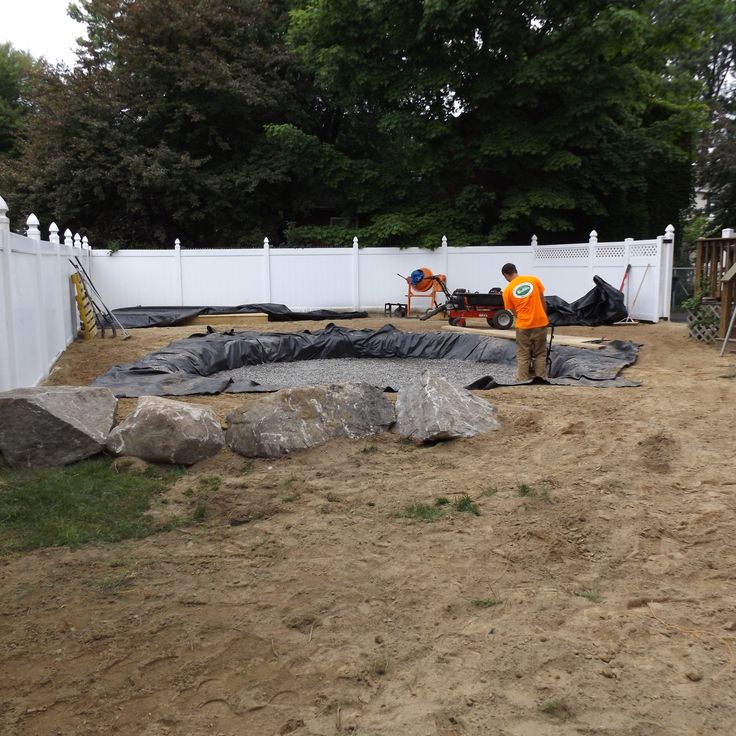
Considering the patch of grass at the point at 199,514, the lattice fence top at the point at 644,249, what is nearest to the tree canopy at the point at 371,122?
the lattice fence top at the point at 644,249

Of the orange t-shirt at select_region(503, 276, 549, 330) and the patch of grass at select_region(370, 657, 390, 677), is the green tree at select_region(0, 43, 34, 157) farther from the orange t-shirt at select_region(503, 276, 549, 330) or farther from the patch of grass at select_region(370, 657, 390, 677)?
the patch of grass at select_region(370, 657, 390, 677)

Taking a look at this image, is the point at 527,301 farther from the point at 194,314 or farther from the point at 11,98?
the point at 11,98

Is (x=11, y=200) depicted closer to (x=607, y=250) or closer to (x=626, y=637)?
(x=607, y=250)

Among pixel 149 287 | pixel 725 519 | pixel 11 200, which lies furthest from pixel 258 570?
pixel 11 200

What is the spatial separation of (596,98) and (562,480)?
15.2 meters

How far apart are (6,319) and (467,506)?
4.43 meters

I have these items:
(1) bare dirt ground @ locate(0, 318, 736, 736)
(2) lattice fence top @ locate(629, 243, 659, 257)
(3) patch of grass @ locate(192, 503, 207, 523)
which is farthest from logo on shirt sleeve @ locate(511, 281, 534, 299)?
(2) lattice fence top @ locate(629, 243, 659, 257)

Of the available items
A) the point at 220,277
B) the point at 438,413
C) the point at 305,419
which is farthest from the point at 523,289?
the point at 220,277

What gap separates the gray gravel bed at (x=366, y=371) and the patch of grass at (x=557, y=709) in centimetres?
586

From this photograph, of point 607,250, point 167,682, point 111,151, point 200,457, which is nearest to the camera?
point 167,682

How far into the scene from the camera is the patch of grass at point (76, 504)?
3.63 metres

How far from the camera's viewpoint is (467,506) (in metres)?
4.01

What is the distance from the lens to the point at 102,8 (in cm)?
2088

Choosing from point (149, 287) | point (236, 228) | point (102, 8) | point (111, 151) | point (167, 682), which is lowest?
point (167, 682)
